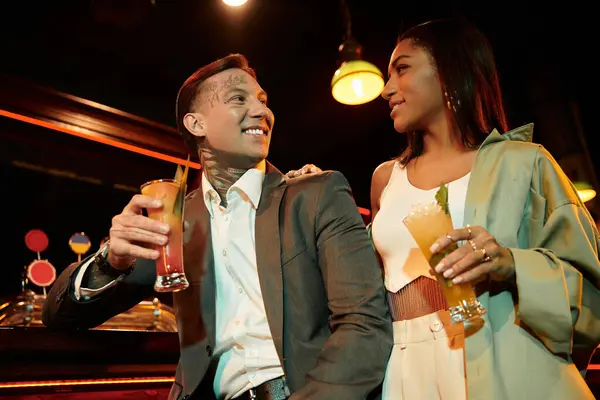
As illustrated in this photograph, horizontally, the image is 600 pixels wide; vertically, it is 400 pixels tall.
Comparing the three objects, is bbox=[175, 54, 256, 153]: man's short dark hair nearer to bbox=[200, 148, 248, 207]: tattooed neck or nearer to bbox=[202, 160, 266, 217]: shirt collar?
bbox=[200, 148, 248, 207]: tattooed neck

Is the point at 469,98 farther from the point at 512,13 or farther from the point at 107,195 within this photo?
the point at 107,195

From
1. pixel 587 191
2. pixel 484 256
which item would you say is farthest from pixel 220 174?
pixel 587 191

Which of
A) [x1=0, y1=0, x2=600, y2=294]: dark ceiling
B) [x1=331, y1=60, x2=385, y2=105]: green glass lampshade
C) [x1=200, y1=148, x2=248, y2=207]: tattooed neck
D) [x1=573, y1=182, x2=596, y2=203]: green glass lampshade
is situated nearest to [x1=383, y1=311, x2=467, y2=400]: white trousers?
[x1=200, y1=148, x2=248, y2=207]: tattooed neck

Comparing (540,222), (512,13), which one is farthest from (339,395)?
(512,13)

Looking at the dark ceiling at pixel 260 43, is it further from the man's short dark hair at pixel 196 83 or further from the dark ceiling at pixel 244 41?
the man's short dark hair at pixel 196 83

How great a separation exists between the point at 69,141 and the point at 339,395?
2904 millimetres

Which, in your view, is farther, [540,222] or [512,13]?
[512,13]

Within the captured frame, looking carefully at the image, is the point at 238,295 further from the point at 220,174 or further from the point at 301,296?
the point at 220,174

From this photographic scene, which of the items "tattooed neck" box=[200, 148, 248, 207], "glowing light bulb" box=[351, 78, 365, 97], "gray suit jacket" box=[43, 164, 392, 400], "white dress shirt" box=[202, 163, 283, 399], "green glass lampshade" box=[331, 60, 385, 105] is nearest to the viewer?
"gray suit jacket" box=[43, 164, 392, 400]

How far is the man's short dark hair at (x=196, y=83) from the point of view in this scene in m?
2.36

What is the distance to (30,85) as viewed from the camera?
3.19 meters

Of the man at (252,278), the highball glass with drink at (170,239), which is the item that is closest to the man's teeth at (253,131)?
the man at (252,278)

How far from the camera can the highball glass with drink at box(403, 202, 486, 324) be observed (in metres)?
1.61

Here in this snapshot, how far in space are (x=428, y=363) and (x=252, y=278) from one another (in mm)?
640
